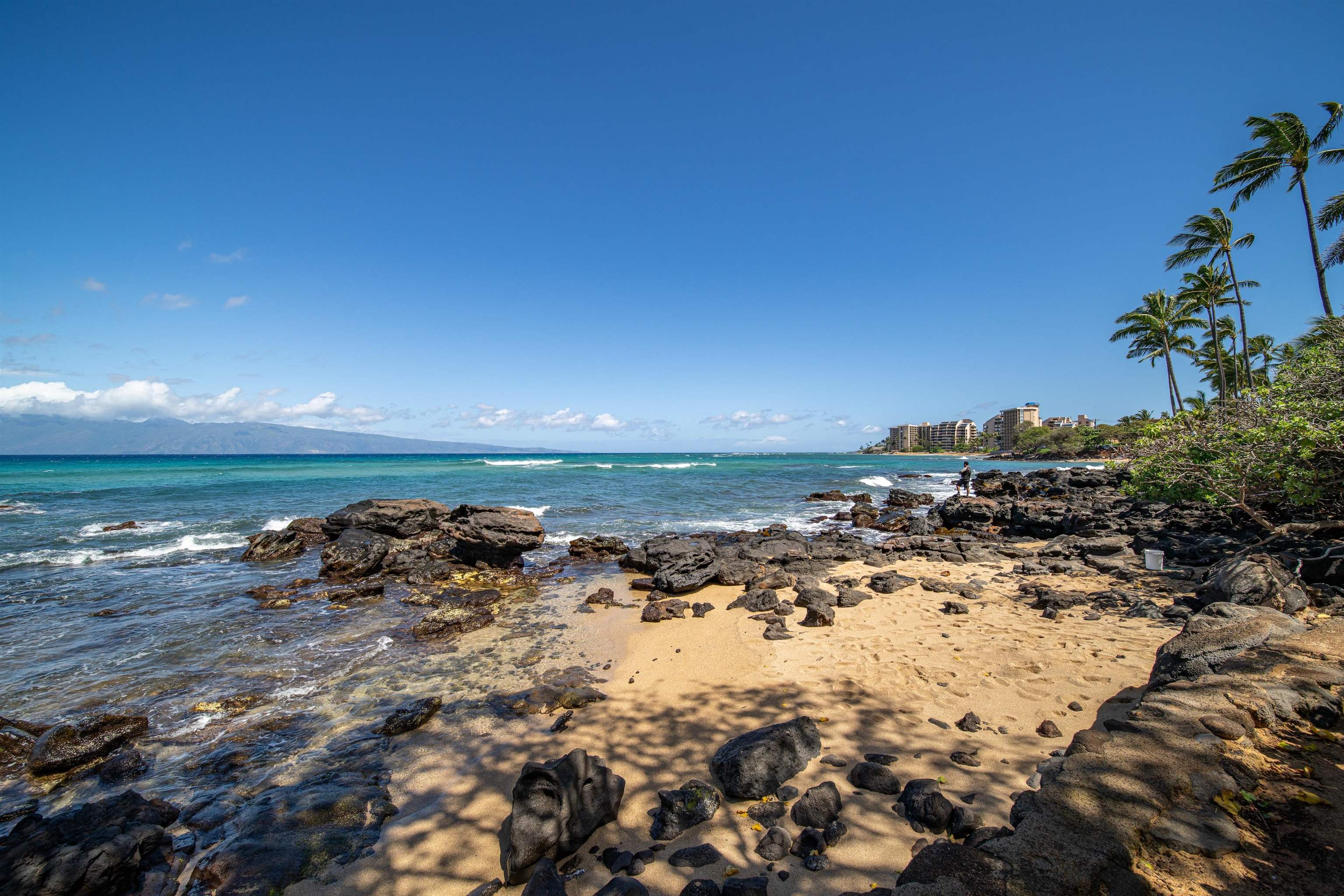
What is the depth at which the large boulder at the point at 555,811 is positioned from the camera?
333cm

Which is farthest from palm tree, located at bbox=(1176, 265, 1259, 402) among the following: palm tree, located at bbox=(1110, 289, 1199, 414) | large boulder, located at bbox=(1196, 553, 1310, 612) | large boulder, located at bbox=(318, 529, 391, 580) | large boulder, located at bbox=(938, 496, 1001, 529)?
large boulder, located at bbox=(318, 529, 391, 580)

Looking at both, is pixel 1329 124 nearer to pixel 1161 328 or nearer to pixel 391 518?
pixel 1161 328

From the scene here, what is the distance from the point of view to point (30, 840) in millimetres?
3324

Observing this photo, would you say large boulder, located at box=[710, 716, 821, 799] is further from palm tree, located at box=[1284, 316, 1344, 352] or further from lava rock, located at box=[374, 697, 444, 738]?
palm tree, located at box=[1284, 316, 1344, 352]

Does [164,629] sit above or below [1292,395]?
below

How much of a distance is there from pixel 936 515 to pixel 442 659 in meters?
20.5

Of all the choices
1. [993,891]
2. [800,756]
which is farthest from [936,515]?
[993,891]

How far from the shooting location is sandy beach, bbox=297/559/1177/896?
3436 mm

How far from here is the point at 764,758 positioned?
4.02 m

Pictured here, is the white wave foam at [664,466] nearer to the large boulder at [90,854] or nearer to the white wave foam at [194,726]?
the white wave foam at [194,726]

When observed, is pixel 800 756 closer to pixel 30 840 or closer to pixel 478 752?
pixel 478 752

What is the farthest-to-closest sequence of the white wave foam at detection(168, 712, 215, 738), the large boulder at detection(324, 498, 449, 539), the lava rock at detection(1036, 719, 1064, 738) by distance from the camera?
1. the large boulder at detection(324, 498, 449, 539)
2. the white wave foam at detection(168, 712, 215, 738)
3. the lava rock at detection(1036, 719, 1064, 738)

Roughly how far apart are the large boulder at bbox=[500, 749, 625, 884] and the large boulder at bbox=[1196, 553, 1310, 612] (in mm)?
7613

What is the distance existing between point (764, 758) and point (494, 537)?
34.4 feet
